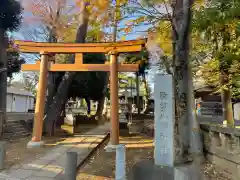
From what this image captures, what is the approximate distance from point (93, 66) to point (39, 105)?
2.66 metres

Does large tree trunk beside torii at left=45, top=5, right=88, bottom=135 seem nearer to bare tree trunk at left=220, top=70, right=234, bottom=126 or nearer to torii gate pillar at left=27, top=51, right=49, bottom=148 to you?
torii gate pillar at left=27, top=51, right=49, bottom=148

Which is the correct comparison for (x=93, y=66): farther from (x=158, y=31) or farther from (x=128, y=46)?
(x=158, y=31)

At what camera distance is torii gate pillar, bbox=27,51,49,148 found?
804 centimetres

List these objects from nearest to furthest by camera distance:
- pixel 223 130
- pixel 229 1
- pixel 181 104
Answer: pixel 229 1, pixel 181 104, pixel 223 130

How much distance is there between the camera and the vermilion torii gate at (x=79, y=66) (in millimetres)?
8070

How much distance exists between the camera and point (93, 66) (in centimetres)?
864

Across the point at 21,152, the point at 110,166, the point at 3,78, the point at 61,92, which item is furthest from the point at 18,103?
the point at 110,166

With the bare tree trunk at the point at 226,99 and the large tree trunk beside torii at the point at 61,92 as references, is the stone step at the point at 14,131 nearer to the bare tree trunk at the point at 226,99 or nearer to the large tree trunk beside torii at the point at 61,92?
the large tree trunk beside torii at the point at 61,92

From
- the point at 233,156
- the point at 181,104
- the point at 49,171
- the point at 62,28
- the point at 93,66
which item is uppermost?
the point at 62,28

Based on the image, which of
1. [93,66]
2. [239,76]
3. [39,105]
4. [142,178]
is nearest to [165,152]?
[142,178]

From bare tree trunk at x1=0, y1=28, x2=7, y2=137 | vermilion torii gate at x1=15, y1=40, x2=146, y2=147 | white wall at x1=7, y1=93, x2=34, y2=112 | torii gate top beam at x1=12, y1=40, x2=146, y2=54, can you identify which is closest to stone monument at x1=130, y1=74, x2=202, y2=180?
vermilion torii gate at x1=15, y1=40, x2=146, y2=147

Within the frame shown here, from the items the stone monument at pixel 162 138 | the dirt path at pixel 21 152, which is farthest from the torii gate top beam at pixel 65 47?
the stone monument at pixel 162 138

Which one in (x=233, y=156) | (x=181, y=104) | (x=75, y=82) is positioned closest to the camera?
(x=181, y=104)

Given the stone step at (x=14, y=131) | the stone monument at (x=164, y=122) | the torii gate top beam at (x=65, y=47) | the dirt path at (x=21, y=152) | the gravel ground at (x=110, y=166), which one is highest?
the torii gate top beam at (x=65, y=47)
